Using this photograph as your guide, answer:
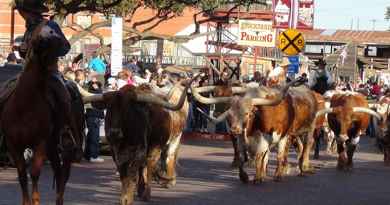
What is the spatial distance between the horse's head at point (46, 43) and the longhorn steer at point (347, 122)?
409 inches

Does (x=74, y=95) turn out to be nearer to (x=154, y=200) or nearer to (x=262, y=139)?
(x=154, y=200)

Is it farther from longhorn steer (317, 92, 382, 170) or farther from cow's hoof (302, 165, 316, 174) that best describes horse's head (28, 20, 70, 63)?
longhorn steer (317, 92, 382, 170)

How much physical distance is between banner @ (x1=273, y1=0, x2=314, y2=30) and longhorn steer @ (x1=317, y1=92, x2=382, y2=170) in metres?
7.59

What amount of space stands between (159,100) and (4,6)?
6664 cm

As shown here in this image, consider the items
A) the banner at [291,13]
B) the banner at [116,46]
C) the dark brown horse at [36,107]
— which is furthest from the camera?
the banner at [291,13]

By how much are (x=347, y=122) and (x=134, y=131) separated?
820 cm

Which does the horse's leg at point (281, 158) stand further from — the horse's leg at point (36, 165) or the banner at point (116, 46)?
the horse's leg at point (36, 165)

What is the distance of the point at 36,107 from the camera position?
10.3 metres

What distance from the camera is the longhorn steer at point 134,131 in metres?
12.4

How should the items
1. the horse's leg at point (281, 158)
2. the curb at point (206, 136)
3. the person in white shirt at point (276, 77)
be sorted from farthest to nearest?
1. the curb at point (206, 136)
2. the person in white shirt at point (276, 77)
3. the horse's leg at point (281, 158)

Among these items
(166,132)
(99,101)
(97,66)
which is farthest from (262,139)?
(97,66)

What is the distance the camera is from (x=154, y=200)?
13.4m

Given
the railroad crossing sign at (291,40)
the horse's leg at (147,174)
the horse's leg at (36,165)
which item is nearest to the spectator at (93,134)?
the horse's leg at (147,174)

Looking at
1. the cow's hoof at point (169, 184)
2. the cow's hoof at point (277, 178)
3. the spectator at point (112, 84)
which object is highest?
the spectator at point (112, 84)
